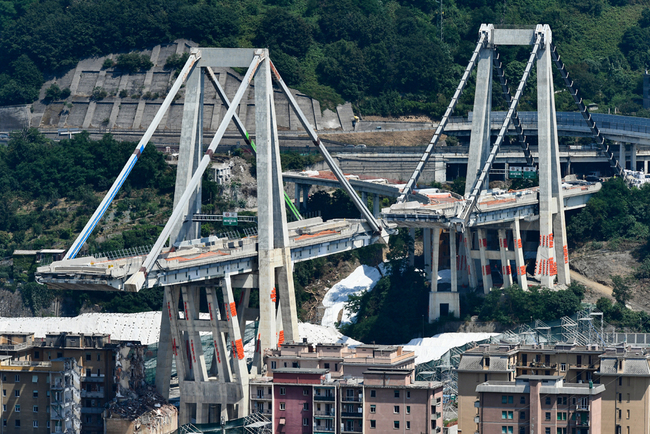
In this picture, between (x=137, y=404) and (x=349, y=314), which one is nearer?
(x=137, y=404)

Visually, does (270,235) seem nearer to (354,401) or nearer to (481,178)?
(354,401)

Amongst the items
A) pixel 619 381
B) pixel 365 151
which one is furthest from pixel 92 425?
pixel 365 151

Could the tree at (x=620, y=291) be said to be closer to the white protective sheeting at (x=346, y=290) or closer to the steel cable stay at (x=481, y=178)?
the steel cable stay at (x=481, y=178)

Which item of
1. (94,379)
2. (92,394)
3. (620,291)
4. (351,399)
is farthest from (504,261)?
(351,399)

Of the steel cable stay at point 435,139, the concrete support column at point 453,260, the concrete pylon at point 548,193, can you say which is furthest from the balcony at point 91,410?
the concrete pylon at point 548,193

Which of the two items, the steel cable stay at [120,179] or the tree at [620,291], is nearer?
the steel cable stay at [120,179]

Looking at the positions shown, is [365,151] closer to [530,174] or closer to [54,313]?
[530,174]
